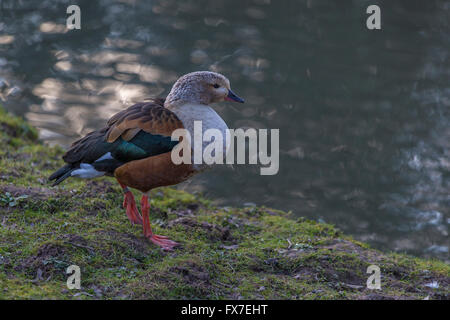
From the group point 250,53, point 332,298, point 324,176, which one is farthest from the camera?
point 250,53

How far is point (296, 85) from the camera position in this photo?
1188cm

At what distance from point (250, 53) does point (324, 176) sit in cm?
424

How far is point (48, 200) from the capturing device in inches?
244

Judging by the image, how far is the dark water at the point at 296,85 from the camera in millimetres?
9070

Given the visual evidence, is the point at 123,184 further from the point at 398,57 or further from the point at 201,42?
the point at 398,57

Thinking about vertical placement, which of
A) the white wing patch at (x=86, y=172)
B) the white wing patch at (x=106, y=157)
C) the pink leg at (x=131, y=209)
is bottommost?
the pink leg at (x=131, y=209)

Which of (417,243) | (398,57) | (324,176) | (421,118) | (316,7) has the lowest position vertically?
(417,243)

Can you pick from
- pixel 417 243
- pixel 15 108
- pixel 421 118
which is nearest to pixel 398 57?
pixel 421 118

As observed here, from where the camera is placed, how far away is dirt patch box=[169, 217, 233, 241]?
624 cm

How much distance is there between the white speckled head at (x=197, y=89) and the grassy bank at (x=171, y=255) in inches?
54.4

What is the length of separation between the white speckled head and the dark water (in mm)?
3034

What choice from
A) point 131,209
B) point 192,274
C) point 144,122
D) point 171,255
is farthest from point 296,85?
point 192,274

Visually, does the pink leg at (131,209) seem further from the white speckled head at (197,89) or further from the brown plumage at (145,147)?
the white speckled head at (197,89)

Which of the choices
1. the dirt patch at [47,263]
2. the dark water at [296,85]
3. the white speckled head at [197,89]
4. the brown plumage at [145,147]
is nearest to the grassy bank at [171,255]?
the dirt patch at [47,263]
